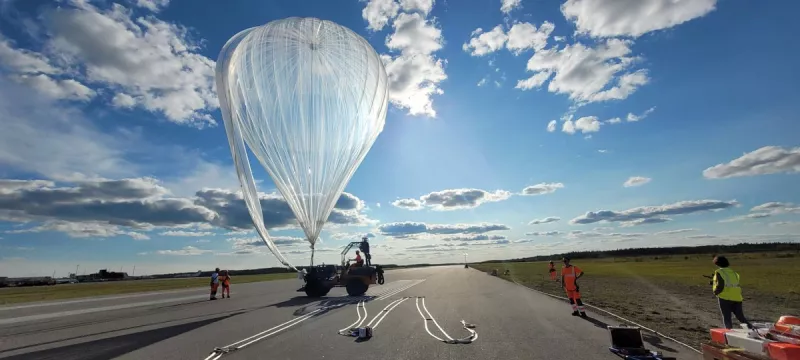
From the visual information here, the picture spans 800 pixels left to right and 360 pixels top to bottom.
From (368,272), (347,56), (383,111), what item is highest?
(347,56)

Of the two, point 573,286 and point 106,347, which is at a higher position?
point 573,286

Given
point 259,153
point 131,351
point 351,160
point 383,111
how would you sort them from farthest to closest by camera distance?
1. point 383,111
2. point 351,160
3. point 259,153
4. point 131,351

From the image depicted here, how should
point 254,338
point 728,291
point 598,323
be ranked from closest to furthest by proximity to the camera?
point 728,291
point 254,338
point 598,323

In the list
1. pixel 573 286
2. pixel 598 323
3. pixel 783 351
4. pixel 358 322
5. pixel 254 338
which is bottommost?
pixel 598 323

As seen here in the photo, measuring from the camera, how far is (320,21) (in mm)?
17891

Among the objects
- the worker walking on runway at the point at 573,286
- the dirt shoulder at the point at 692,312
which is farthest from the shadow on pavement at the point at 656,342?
the worker walking on runway at the point at 573,286

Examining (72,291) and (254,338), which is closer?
(254,338)

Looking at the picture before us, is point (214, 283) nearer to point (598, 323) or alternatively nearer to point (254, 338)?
point (254, 338)

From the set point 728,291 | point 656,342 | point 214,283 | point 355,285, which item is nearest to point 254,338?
point 656,342

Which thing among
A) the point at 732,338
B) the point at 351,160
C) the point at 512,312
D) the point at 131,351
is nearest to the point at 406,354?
the point at 732,338

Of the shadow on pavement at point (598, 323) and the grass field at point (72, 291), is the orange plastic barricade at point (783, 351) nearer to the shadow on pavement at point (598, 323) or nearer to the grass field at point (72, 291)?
the shadow on pavement at point (598, 323)

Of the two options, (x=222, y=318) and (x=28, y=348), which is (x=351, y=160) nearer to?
(x=222, y=318)

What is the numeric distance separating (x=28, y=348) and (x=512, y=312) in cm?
1431

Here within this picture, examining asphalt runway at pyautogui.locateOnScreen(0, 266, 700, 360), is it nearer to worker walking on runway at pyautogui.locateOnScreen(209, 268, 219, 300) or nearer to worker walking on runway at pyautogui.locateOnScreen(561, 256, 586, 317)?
worker walking on runway at pyautogui.locateOnScreen(561, 256, 586, 317)
